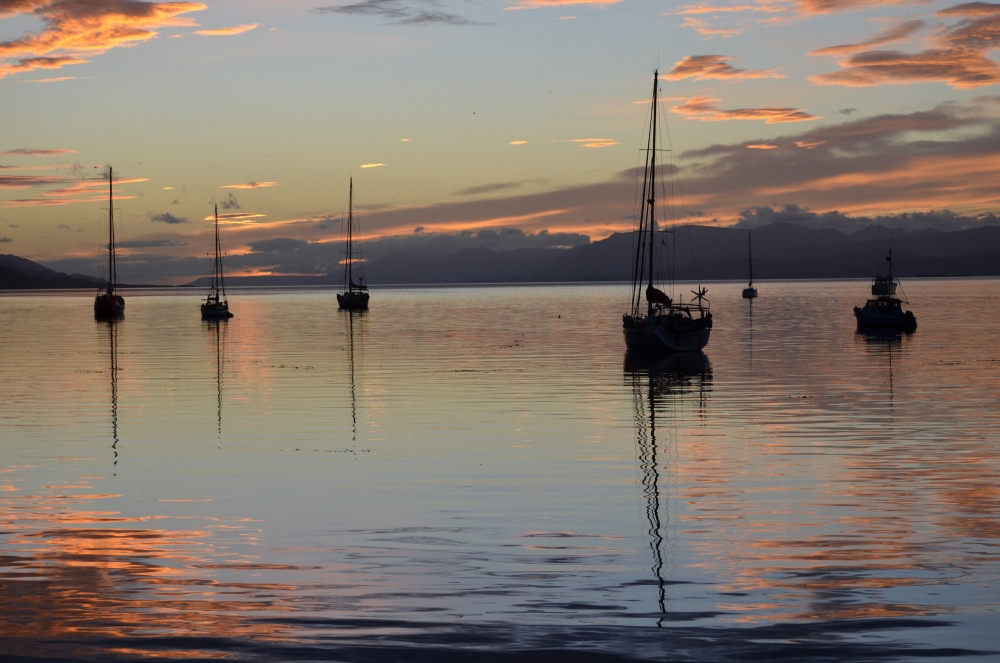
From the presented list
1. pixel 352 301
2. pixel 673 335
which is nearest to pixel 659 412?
pixel 673 335

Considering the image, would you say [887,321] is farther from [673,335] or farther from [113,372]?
[113,372]

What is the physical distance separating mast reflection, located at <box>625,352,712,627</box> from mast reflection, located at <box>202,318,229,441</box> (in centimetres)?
1322

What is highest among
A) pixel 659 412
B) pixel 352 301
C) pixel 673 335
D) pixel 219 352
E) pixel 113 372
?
pixel 352 301

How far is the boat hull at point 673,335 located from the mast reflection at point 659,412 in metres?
0.67

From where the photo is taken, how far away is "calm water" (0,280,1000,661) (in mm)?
12664

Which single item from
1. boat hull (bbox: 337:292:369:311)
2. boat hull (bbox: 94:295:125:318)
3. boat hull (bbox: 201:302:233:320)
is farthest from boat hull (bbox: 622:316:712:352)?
boat hull (bbox: 337:292:369:311)

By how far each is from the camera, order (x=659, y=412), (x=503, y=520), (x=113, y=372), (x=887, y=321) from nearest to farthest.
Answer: (x=503, y=520) → (x=659, y=412) → (x=113, y=372) → (x=887, y=321)

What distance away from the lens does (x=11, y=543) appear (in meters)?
18.5

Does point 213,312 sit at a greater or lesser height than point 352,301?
lesser

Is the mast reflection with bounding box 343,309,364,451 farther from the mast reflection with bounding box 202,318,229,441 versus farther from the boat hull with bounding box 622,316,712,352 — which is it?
the boat hull with bounding box 622,316,712,352

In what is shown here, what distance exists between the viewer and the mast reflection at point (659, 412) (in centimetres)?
1878

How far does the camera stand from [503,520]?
20.2m

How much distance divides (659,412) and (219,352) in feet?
149

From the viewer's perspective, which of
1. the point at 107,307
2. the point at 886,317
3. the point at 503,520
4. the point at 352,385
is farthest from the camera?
the point at 107,307
